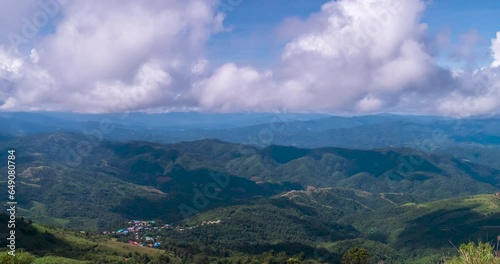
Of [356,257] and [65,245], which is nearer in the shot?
[356,257]

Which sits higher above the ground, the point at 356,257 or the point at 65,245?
the point at 356,257

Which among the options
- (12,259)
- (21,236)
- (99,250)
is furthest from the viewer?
(99,250)

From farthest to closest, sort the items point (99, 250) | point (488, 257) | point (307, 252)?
point (307, 252) → point (99, 250) → point (488, 257)

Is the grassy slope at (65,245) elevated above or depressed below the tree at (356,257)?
below

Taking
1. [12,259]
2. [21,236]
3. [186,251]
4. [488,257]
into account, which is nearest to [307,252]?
[186,251]

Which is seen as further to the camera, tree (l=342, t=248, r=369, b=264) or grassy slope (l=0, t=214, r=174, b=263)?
grassy slope (l=0, t=214, r=174, b=263)

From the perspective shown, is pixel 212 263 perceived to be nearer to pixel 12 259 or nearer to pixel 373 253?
pixel 12 259

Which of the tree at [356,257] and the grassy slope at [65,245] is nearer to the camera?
the tree at [356,257]

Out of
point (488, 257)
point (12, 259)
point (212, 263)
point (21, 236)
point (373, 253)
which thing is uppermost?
point (488, 257)

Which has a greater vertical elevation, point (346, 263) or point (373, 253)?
point (346, 263)

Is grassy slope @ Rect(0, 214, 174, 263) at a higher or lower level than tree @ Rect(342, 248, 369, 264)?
lower

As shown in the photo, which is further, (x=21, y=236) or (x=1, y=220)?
(x=1, y=220)
